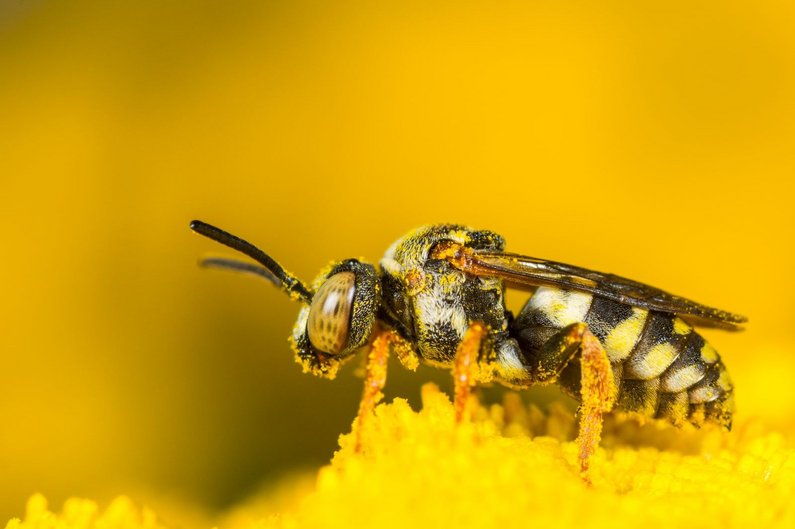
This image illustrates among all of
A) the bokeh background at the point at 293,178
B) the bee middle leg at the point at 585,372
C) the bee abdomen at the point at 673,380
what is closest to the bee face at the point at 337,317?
the bee middle leg at the point at 585,372

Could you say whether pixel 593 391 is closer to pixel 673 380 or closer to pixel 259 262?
pixel 673 380

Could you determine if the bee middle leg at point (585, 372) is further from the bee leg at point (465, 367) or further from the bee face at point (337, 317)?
the bee face at point (337, 317)

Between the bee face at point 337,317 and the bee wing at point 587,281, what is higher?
the bee wing at point 587,281

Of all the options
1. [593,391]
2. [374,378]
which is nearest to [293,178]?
[374,378]

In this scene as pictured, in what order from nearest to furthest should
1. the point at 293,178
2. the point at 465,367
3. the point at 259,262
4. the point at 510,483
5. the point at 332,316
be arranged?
1. the point at 510,483
2. the point at 465,367
3. the point at 332,316
4. the point at 259,262
5. the point at 293,178

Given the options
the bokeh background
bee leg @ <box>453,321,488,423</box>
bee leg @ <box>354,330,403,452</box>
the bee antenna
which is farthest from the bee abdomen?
the bokeh background

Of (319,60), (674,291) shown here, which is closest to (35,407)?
(319,60)
